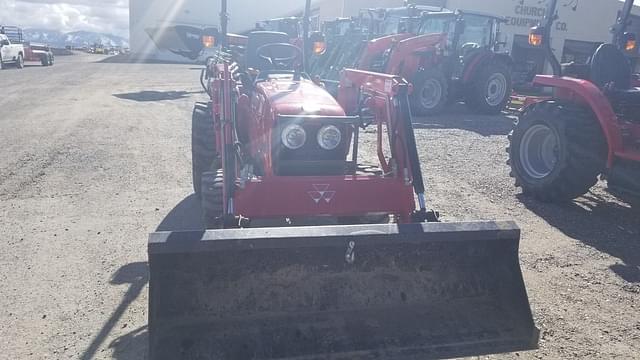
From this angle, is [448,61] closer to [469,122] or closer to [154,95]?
[469,122]

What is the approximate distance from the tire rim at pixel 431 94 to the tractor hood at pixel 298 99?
7889mm

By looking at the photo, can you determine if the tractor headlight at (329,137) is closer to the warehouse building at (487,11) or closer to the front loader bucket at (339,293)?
the front loader bucket at (339,293)

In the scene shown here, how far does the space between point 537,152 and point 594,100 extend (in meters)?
1.07

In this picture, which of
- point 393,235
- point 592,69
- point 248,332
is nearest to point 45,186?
point 248,332

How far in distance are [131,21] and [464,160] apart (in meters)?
39.2

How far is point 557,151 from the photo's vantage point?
6055mm

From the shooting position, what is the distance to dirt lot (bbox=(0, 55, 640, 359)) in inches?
135

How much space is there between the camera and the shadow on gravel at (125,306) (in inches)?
124

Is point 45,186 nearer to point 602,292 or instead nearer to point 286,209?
point 286,209

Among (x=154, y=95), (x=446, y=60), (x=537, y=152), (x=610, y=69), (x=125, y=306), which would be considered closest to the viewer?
(x=125, y=306)

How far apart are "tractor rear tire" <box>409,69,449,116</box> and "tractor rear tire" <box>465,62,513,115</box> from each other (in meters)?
0.69

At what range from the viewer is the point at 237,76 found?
516cm

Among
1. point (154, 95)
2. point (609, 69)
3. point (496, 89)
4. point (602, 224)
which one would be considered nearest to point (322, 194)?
point (602, 224)

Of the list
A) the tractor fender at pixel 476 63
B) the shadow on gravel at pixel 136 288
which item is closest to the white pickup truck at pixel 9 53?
the tractor fender at pixel 476 63
